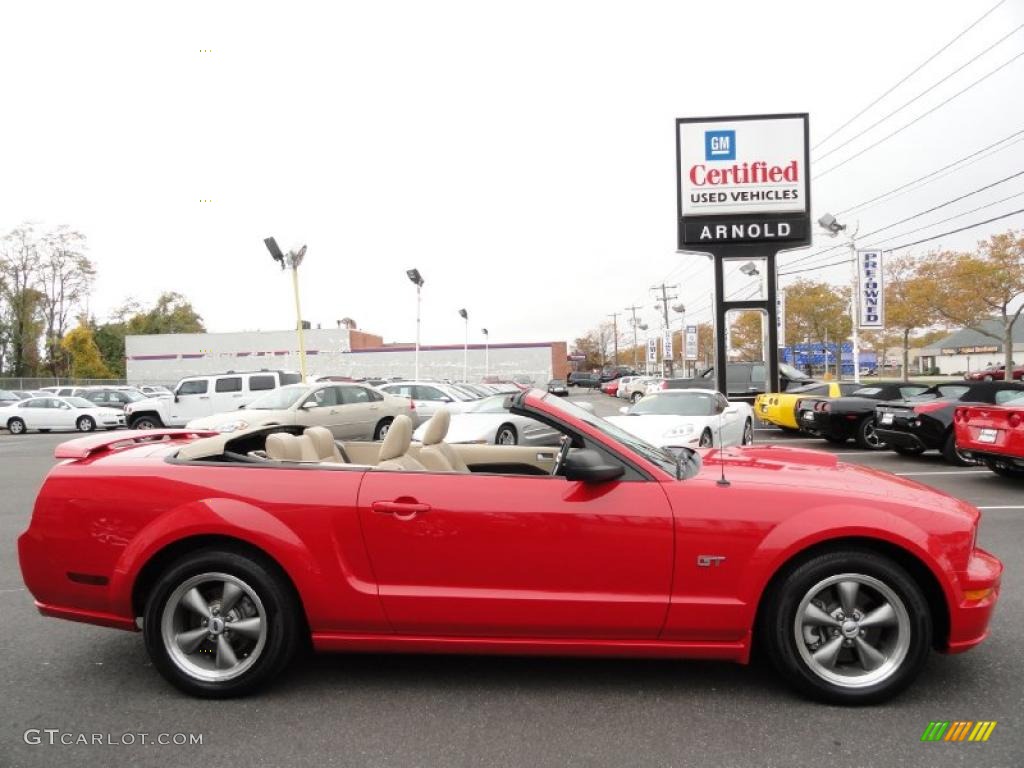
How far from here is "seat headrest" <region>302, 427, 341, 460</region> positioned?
156 inches

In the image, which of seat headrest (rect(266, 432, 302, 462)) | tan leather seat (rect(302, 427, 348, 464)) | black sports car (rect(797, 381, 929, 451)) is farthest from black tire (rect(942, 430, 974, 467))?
seat headrest (rect(266, 432, 302, 462))

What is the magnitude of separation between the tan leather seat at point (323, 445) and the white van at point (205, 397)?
60.4ft

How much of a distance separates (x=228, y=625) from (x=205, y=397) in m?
20.1

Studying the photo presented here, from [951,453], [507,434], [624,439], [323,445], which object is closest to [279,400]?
[507,434]

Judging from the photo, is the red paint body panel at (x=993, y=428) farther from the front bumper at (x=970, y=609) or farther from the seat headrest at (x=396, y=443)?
the seat headrest at (x=396, y=443)

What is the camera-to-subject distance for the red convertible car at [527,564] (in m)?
3.08

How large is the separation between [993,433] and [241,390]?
1923 centimetres

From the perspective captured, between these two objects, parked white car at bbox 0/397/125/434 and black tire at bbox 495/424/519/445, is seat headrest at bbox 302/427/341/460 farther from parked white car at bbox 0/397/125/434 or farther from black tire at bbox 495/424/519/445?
parked white car at bbox 0/397/125/434

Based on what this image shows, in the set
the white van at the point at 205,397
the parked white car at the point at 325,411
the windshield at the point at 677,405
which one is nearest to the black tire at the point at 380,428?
the parked white car at the point at 325,411

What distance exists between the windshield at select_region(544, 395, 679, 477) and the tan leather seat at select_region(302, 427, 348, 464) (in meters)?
1.32

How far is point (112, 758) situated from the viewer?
2.80m

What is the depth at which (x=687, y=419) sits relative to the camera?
11648mm

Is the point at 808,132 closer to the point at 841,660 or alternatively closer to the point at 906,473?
the point at 906,473

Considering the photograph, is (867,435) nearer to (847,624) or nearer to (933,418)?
(933,418)
